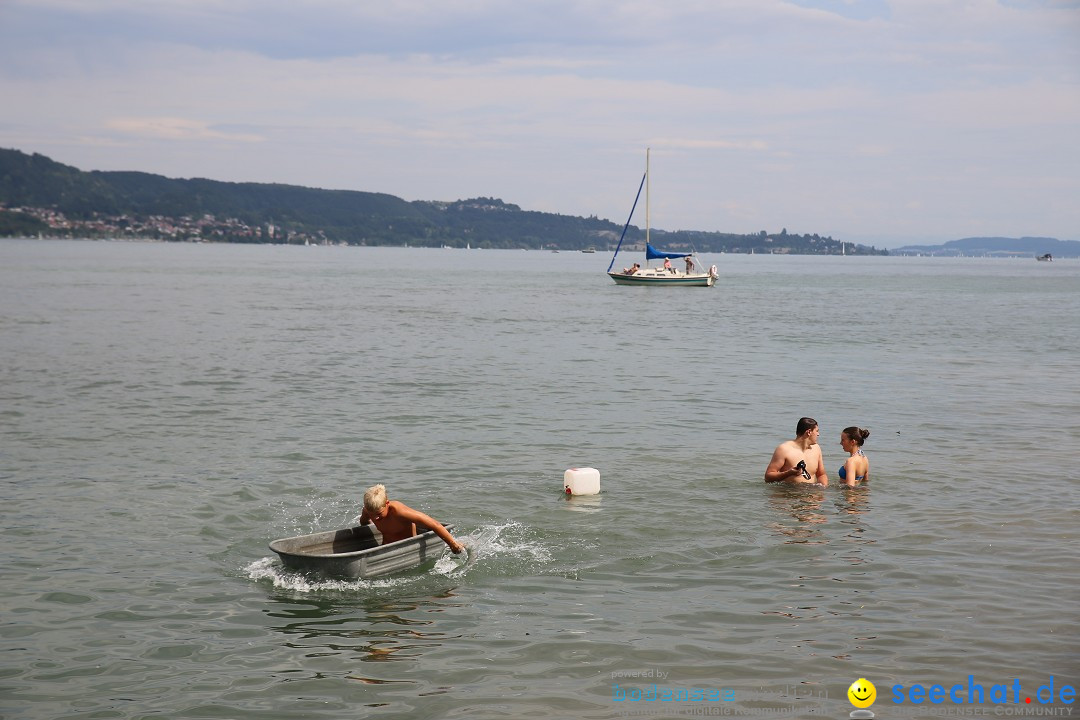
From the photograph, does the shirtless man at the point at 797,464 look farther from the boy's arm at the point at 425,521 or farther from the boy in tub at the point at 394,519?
the boy's arm at the point at 425,521

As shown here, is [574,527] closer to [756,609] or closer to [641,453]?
[756,609]

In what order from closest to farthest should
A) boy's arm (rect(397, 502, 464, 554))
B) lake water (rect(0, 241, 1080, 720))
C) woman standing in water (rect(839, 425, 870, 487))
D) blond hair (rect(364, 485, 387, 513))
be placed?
lake water (rect(0, 241, 1080, 720)) → blond hair (rect(364, 485, 387, 513)) → boy's arm (rect(397, 502, 464, 554)) → woman standing in water (rect(839, 425, 870, 487))

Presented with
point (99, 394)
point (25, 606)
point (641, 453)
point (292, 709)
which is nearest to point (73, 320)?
point (99, 394)

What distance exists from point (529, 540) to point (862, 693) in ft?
18.6

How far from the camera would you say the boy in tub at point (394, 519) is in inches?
472

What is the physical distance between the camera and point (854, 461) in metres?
16.7

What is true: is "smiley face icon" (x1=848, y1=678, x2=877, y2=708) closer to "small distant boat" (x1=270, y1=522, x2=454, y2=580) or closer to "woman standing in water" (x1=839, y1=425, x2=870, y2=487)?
"small distant boat" (x1=270, y1=522, x2=454, y2=580)

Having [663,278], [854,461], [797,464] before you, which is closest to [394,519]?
[797,464]

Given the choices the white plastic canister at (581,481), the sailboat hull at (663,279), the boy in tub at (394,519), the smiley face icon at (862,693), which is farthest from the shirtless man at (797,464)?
the sailboat hull at (663,279)

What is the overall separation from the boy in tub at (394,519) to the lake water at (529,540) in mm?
545

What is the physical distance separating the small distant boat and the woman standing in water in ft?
23.7

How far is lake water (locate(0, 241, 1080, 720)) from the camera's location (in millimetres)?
9586

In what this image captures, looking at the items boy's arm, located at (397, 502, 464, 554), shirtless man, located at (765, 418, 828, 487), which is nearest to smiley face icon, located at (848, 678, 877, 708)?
boy's arm, located at (397, 502, 464, 554)

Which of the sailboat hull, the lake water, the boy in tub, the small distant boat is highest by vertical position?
the sailboat hull
